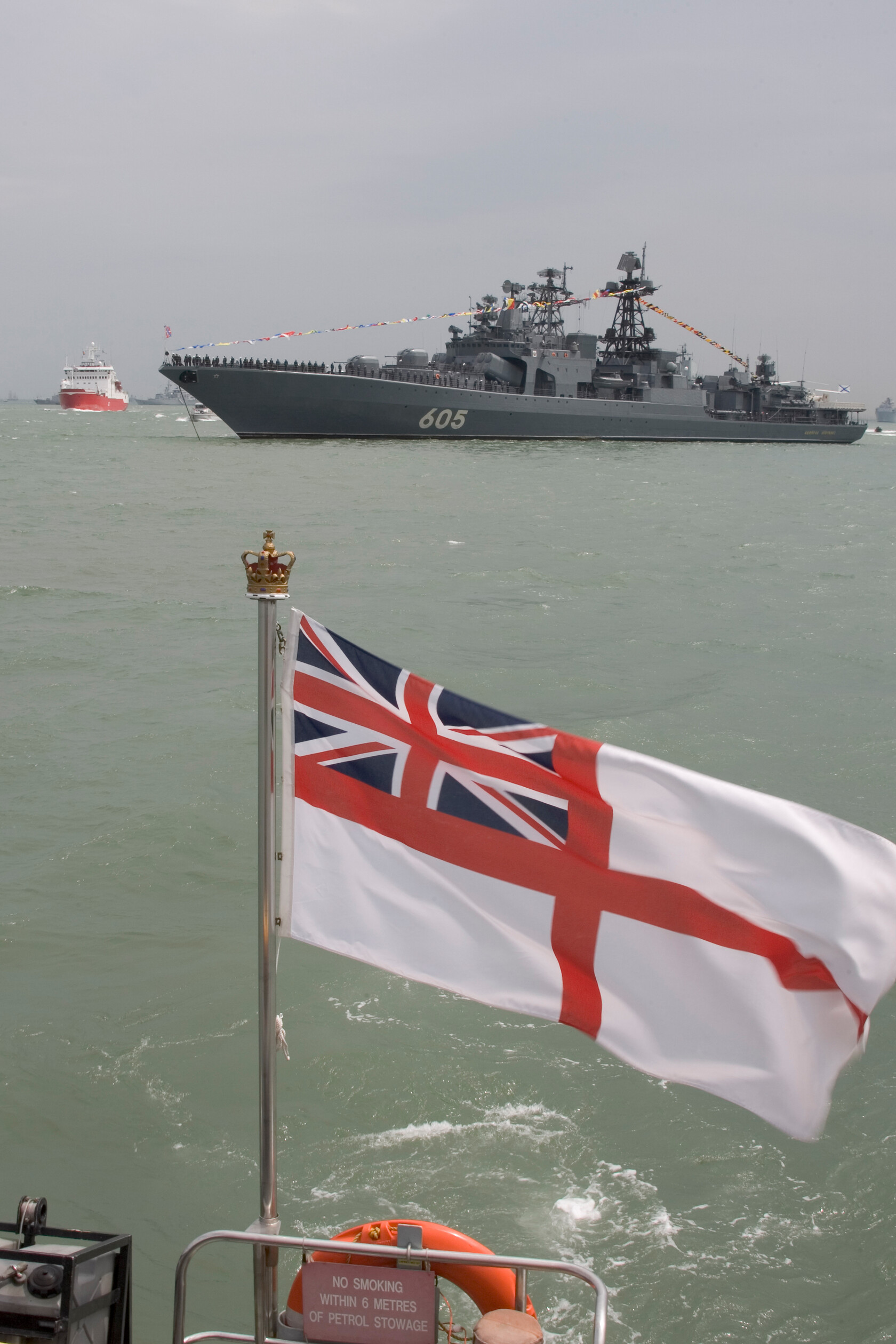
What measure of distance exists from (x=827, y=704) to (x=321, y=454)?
113 feet

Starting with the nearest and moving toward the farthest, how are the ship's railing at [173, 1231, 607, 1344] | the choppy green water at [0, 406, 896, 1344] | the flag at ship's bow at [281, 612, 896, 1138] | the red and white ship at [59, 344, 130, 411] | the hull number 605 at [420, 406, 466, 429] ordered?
1. the ship's railing at [173, 1231, 607, 1344]
2. the flag at ship's bow at [281, 612, 896, 1138]
3. the choppy green water at [0, 406, 896, 1344]
4. the hull number 605 at [420, 406, 466, 429]
5. the red and white ship at [59, 344, 130, 411]

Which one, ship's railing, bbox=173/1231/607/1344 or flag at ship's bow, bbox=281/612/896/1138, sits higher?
flag at ship's bow, bbox=281/612/896/1138

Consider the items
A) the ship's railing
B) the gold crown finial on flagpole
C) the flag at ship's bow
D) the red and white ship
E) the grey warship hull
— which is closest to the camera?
the ship's railing

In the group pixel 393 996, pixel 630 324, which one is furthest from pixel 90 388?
pixel 393 996

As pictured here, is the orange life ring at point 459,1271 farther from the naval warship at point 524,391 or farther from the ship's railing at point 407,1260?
the naval warship at point 524,391

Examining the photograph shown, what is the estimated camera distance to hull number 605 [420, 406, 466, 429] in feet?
169

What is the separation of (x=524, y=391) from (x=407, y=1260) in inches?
2231

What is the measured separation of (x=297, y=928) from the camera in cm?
293

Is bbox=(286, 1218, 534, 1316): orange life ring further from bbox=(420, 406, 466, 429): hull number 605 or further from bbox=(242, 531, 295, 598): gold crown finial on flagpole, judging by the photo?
bbox=(420, 406, 466, 429): hull number 605

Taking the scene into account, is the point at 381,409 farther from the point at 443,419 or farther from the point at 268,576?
the point at 268,576

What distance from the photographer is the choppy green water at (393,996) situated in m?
4.18

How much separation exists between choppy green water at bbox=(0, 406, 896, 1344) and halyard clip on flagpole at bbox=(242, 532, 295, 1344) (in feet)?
4.17

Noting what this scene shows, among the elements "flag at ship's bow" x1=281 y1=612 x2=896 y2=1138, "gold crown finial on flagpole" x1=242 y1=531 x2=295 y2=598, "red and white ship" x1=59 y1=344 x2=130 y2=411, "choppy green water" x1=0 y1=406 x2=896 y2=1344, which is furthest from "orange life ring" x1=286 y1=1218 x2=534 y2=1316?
"red and white ship" x1=59 y1=344 x2=130 y2=411

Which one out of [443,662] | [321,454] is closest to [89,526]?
[443,662]
